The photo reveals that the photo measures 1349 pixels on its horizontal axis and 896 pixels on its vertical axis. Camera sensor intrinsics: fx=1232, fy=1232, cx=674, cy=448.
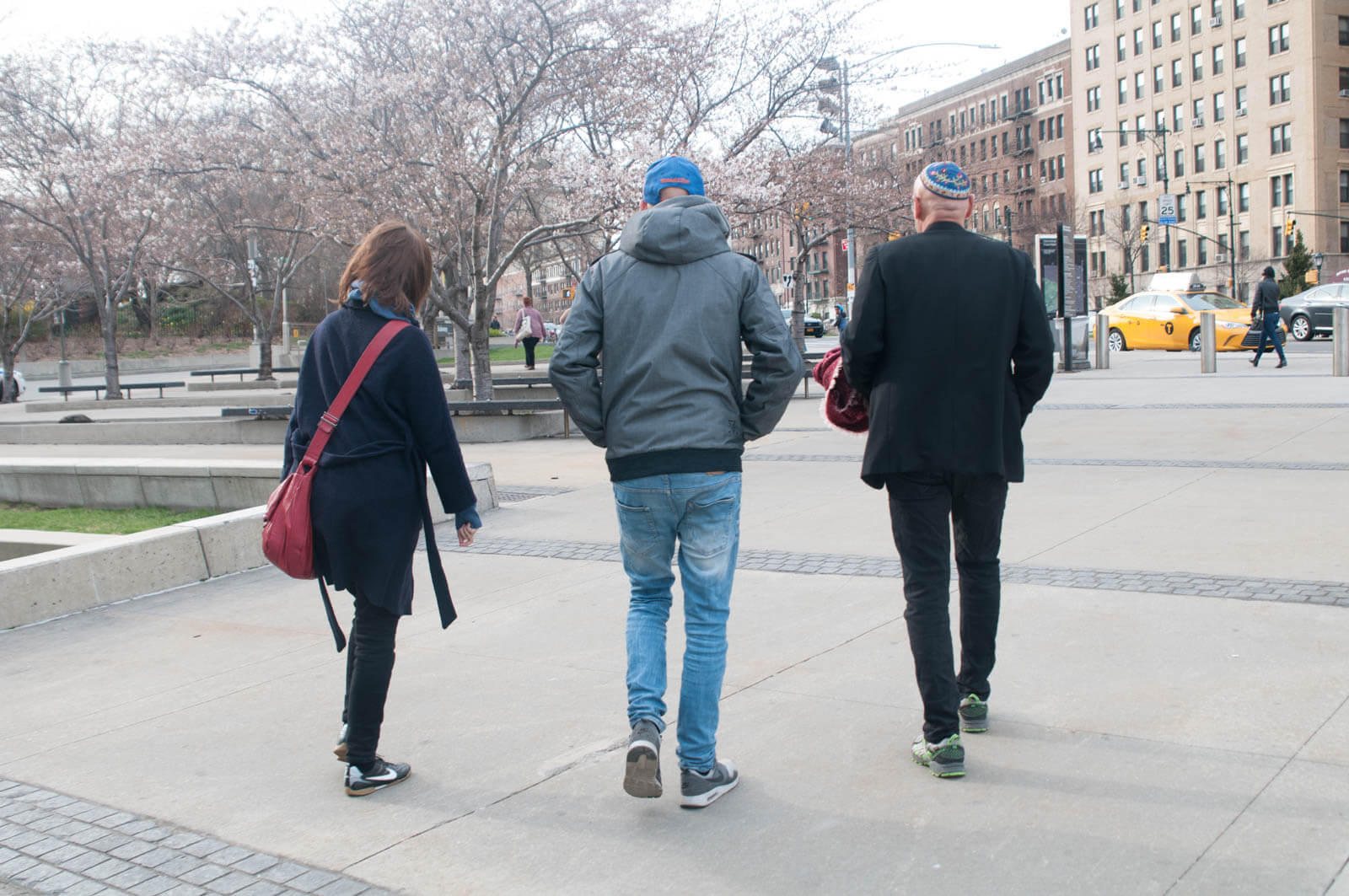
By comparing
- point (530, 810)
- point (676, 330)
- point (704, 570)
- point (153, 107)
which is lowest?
point (530, 810)

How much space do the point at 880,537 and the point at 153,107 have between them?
1020 inches

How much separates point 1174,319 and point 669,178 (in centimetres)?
2797

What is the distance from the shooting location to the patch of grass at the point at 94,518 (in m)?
9.27

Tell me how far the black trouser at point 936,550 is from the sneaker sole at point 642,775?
32.7 inches

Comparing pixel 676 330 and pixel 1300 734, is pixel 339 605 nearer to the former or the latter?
Result: pixel 676 330

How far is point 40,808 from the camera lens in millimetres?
3709

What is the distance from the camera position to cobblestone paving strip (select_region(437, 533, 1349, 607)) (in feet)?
17.7

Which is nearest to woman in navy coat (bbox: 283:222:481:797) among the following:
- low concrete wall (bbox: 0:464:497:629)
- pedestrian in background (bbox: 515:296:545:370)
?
low concrete wall (bbox: 0:464:497:629)

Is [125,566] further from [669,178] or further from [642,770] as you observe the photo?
[669,178]

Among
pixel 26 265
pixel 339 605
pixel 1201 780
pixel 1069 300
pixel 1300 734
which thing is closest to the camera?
pixel 1201 780

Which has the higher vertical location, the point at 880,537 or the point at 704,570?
the point at 704,570

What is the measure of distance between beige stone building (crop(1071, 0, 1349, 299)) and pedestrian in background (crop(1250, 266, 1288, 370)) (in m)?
47.7

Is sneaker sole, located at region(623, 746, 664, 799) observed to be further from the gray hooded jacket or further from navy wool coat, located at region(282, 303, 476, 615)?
navy wool coat, located at region(282, 303, 476, 615)

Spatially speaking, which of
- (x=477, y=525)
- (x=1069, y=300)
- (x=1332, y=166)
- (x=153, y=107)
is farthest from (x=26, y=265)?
(x=1332, y=166)
